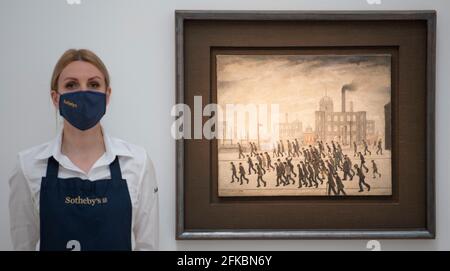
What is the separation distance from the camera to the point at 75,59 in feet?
3.56

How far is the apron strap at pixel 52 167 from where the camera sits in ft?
3.50

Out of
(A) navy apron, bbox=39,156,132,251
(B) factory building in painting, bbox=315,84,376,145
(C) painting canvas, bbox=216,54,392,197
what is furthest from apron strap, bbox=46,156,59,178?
(B) factory building in painting, bbox=315,84,376,145

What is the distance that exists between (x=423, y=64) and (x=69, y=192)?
95cm

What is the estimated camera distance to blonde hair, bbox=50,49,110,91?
1.08 metres

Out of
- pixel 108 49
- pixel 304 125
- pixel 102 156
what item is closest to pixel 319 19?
pixel 304 125

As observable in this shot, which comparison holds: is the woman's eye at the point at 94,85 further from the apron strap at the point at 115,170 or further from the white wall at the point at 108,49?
the apron strap at the point at 115,170

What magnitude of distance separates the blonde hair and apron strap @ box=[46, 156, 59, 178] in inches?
7.0

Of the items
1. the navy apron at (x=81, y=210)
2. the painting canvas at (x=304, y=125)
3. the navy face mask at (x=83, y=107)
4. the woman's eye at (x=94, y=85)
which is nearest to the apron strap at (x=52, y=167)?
the navy apron at (x=81, y=210)

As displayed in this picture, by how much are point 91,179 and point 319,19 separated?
70 cm

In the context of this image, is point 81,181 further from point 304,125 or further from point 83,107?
point 304,125

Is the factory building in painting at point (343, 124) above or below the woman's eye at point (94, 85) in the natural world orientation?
below

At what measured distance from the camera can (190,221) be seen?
1115 mm
